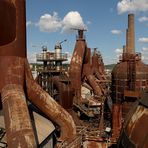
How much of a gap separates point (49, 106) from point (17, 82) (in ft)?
7.97

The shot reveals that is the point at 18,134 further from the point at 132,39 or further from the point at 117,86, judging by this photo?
the point at 132,39

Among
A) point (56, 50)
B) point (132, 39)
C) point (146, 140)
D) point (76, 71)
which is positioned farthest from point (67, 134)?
point (56, 50)

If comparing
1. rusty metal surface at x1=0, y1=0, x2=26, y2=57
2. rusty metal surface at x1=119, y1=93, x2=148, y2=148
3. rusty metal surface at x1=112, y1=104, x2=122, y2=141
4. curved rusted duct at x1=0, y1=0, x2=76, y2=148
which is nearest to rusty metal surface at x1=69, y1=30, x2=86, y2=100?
rusty metal surface at x1=112, y1=104, x2=122, y2=141

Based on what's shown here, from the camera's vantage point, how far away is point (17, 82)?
14.8 m

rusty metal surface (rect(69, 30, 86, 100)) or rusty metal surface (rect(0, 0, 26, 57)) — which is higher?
rusty metal surface (rect(0, 0, 26, 57))

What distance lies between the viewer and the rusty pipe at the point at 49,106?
51.9ft

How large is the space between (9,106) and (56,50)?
2439 cm

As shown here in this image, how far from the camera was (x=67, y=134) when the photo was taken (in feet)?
56.3

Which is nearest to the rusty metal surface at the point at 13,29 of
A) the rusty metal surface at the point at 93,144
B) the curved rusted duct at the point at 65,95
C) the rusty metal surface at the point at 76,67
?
the rusty metal surface at the point at 93,144

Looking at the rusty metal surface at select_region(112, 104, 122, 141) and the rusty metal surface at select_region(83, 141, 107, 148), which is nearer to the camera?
the rusty metal surface at select_region(83, 141, 107, 148)

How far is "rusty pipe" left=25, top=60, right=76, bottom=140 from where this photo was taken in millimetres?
15820

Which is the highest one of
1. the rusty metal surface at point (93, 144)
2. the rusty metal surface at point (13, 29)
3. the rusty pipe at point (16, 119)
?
the rusty metal surface at point (13, 29)

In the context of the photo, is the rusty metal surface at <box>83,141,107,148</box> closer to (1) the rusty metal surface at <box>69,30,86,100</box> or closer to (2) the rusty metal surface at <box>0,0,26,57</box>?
(2) the rusty metal surface at <box>0,0,26,57</box>

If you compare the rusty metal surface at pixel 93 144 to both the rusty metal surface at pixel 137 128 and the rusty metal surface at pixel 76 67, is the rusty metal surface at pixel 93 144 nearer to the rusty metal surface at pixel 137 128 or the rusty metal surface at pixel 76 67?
the rusty metal surface at pixel 137 128
